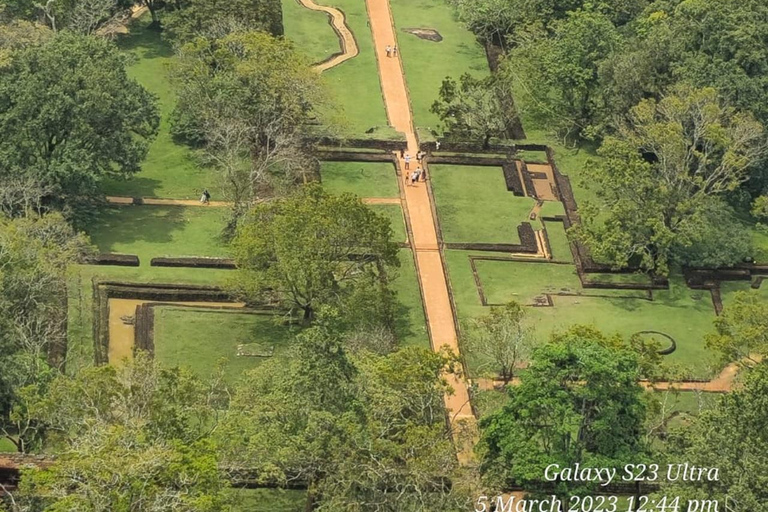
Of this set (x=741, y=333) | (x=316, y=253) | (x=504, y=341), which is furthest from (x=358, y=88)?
(x=741, y=333)

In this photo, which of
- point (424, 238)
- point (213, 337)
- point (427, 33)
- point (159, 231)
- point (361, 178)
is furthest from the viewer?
point (427, 33)

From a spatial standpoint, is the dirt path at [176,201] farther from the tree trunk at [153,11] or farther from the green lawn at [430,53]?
the tree trunk at [153,11]

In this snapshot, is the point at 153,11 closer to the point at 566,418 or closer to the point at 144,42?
the point at 144,42

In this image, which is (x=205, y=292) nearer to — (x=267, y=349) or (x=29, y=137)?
(x=267, y=349)

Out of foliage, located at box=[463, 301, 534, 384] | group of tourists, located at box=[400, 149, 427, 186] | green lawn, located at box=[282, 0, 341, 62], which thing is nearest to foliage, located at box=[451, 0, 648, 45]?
green lawn, located at box=[282, 0, 341, 62]

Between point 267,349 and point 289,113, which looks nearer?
point 267,349

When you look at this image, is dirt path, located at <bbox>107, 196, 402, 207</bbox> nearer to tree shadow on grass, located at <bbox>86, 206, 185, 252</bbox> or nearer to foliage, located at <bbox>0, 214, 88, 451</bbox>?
tree shadow on grass, located at <bbox>86, 206, 185, 252</bbox>

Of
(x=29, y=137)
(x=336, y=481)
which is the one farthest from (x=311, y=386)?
(x=29, y=137)
